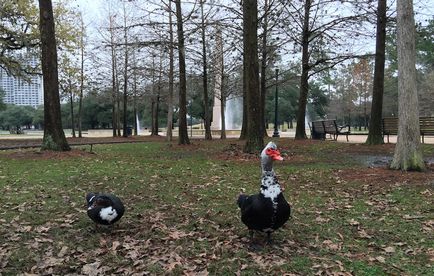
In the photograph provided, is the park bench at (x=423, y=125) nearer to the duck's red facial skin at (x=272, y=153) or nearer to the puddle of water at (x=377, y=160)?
the puddle of water at (x=377, y=160)

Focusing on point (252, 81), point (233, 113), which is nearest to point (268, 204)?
point (252, 81)

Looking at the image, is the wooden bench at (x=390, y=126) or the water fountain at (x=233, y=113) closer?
the wooden bench at (x=390, y=126)

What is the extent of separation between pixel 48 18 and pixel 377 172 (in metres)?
9.80

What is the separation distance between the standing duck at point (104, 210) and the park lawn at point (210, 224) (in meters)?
0.21

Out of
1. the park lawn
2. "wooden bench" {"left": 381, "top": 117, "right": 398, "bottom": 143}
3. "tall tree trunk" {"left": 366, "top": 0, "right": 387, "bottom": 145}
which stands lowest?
the park lawn

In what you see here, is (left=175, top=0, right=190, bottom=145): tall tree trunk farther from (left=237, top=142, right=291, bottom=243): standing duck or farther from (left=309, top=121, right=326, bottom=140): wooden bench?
(left=237, top=142, right=291, bottom=243): standing duck

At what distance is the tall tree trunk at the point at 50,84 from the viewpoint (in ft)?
40.7

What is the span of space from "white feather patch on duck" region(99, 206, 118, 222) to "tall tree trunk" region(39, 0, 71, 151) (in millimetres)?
8396

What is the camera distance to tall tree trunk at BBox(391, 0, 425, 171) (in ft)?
26.6

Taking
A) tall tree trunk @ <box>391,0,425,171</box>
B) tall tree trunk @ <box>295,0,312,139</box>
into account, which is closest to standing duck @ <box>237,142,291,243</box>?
tall tree trunk @ <box>391,0,425,171</box>

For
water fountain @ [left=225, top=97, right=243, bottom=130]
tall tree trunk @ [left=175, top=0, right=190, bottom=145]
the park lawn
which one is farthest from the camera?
water fountain @ [left=225, top=97, right=243, bottom=130]

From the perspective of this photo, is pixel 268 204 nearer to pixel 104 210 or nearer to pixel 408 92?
pixel 104 210

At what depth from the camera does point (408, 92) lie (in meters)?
8.13

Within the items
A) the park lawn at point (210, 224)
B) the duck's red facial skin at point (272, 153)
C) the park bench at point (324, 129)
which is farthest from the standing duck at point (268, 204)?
the park bench at point (324, 129)
